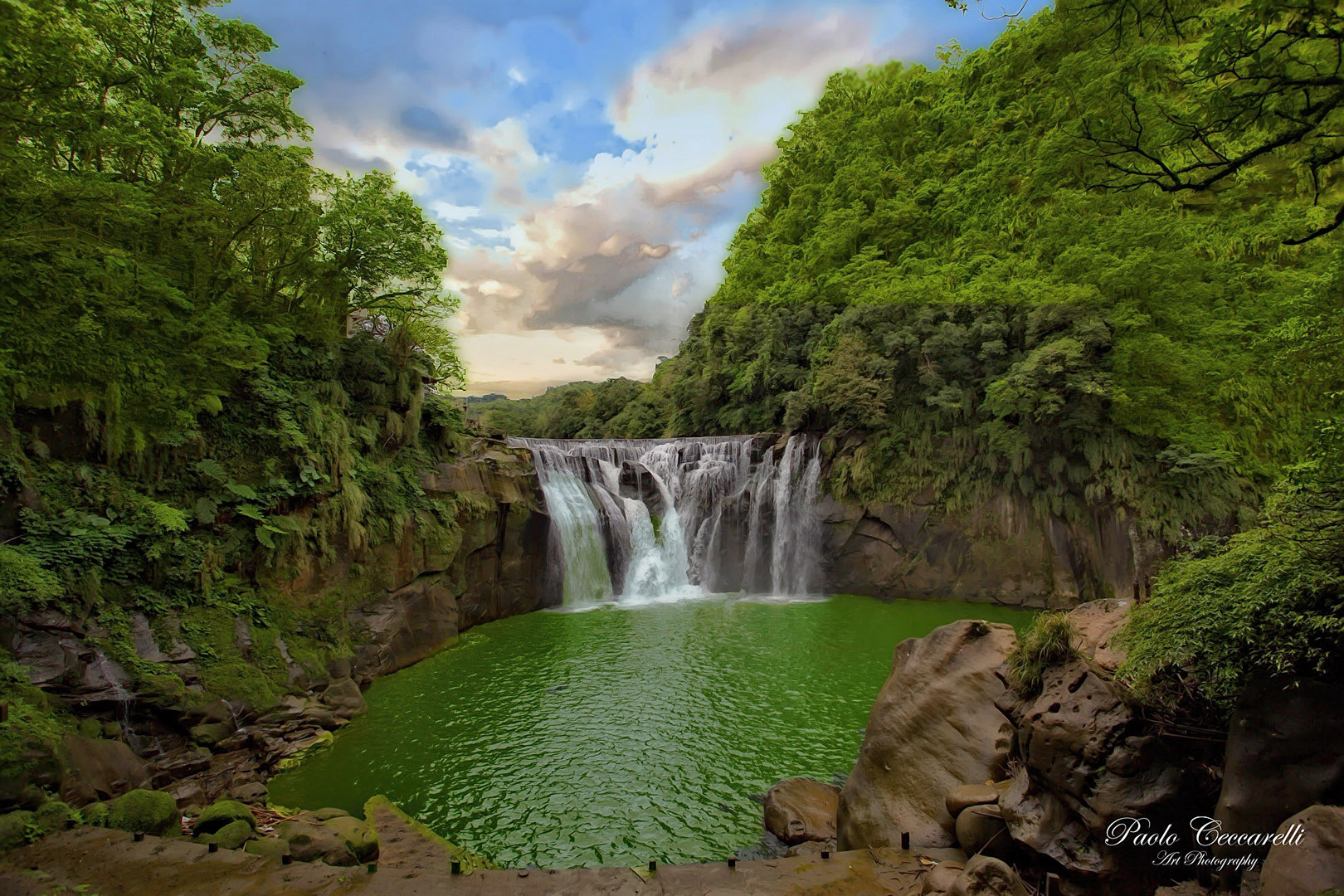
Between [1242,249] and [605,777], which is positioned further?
[1242,249]

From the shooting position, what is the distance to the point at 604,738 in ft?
30.1

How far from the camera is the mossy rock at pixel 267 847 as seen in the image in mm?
5566

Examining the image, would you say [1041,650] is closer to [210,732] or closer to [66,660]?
[210,732]

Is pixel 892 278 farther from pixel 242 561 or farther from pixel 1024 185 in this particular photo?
pixel 242 561

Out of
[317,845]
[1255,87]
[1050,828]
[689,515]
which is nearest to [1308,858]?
[1050,828]

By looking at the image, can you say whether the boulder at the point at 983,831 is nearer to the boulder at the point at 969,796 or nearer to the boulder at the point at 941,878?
the boulder at the point at 969,796

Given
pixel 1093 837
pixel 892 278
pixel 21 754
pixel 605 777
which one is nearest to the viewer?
pixel 1093 837

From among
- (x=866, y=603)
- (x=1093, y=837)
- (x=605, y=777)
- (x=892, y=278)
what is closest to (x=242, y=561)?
(x=605, y=777)

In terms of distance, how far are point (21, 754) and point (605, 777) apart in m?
6.29

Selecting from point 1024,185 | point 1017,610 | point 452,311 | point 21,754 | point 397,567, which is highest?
point 1024,185

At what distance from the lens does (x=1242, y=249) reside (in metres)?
16.3

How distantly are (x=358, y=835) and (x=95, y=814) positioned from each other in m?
2.61

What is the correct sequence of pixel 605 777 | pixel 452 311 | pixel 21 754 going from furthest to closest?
pixel 452 311
pixel 605 777
pixel 21 754

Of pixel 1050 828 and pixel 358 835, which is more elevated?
pixel 1050 828
